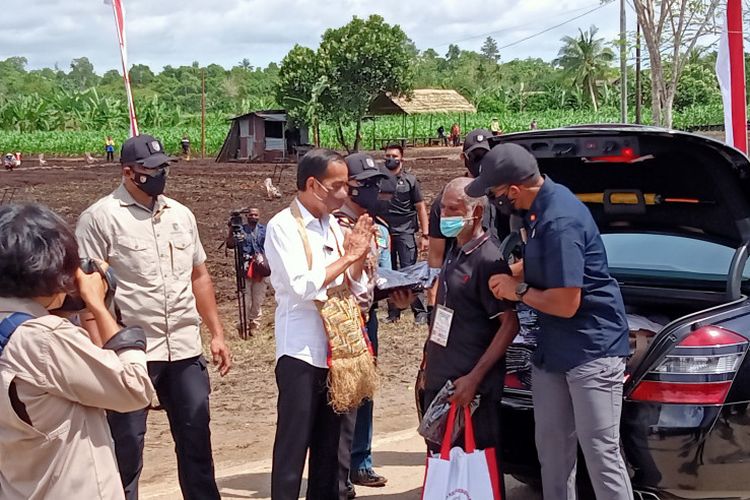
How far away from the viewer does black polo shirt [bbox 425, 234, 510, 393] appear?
161 inches

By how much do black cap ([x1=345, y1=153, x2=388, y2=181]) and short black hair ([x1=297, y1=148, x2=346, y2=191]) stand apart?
84 centimetres

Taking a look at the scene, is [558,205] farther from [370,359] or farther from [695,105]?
[695,105]

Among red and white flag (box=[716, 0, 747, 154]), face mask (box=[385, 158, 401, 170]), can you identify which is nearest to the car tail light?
red and white flag (box=[716, 0, 747, 154])

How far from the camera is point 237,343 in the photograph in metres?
9.75

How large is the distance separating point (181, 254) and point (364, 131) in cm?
4800

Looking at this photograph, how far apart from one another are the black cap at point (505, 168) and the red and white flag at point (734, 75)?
3.68m

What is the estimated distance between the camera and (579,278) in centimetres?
369

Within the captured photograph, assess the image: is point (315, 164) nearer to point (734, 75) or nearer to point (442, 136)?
point (734, 75)

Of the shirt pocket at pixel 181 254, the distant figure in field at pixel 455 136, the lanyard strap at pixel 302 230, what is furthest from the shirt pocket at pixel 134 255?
the distant figure in field at pixel 455 136

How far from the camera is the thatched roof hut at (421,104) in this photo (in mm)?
45750

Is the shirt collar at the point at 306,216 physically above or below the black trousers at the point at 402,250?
above

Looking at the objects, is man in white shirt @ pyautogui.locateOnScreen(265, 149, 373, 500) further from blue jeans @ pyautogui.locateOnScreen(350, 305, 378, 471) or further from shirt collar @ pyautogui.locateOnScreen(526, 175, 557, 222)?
blue jeans @ pyautogui.locateOnScreen(350, 305, 378, 471)

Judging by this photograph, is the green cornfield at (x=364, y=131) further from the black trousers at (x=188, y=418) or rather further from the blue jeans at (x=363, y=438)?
the black trousers at (x=188, y=418)

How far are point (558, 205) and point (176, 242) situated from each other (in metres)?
1.93
